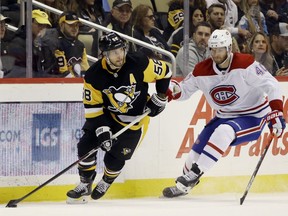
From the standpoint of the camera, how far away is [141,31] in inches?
349

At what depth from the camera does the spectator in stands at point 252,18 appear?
30.9ft

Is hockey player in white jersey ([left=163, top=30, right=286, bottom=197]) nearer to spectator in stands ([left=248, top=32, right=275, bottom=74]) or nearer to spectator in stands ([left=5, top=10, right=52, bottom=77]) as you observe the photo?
spectator in stands ([left=248, top=32, right=275, bottom=74])

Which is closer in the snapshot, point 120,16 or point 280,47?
point 120,16

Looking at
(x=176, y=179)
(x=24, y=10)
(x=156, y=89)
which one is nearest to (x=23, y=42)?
(x=24, y=10)

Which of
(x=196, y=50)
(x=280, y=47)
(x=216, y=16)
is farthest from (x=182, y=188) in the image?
(x=280, y=47)

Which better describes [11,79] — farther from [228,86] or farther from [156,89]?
[228,86]

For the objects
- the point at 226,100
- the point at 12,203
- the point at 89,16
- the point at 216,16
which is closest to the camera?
the point at 12,203

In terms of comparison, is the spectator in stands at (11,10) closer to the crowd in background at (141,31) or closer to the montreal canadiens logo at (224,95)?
the crowd in background at (141,31)

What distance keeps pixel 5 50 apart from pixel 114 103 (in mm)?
894

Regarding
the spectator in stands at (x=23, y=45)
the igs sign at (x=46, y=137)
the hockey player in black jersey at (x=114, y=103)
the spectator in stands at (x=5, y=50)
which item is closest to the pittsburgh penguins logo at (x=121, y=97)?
the hockey player in black jersey at (x=114, y=103)

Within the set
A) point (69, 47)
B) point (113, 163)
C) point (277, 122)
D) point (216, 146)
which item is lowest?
point (113, 163)

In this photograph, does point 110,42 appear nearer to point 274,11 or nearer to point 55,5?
point 55,5

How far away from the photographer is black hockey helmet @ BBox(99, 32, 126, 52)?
787cm

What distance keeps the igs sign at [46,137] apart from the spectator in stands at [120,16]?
2.86ft
